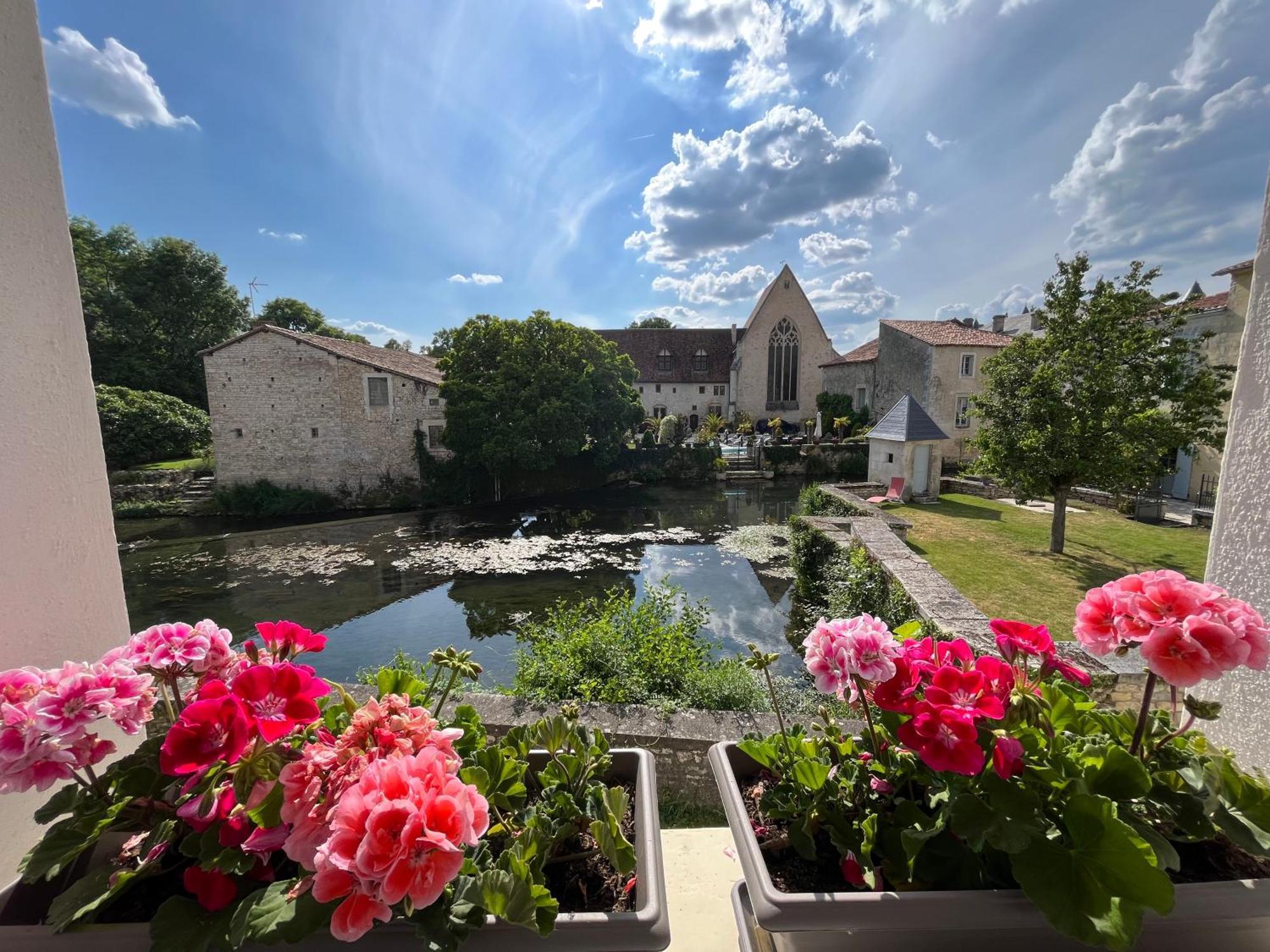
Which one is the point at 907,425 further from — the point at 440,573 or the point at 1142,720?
the point at 1142,720

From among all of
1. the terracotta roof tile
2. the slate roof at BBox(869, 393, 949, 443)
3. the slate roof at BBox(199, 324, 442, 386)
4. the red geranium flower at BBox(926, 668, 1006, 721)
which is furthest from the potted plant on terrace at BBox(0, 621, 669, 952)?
the terracotta roof tile

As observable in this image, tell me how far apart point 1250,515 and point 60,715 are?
2870 millimetres

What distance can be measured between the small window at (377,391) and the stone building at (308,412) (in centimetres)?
2

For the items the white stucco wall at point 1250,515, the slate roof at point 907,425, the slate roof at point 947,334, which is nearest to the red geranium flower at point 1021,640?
the white stucco wall at point 1250,515

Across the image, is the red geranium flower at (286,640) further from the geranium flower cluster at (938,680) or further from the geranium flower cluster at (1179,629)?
the geranium flower cluster at (1179,629)

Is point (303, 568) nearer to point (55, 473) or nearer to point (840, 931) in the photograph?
point (55, 473)

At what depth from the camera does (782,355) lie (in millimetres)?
34094

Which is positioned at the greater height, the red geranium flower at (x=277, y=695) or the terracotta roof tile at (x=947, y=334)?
the terracotta roof tile at (x=947, y=334)

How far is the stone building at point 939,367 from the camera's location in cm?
2186

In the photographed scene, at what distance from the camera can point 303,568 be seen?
1146 centimetres

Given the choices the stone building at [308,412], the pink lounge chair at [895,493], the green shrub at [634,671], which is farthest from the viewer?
the stone building at [308,412]

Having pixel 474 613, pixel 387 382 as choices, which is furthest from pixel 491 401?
pixel 474 613

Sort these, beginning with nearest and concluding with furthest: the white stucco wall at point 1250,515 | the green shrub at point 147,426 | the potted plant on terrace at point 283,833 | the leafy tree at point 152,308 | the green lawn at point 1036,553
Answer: the potted plant on terrace at point 283,833 < the white stucco wall at point 1250,515 < the green lawn at point 1036,553 < the green shrub at point 147,426 < the leafy tree at point 152,308

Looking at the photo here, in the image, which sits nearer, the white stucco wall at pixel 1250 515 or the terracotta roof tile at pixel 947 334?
the white stucco wall at pixel 1250 515
